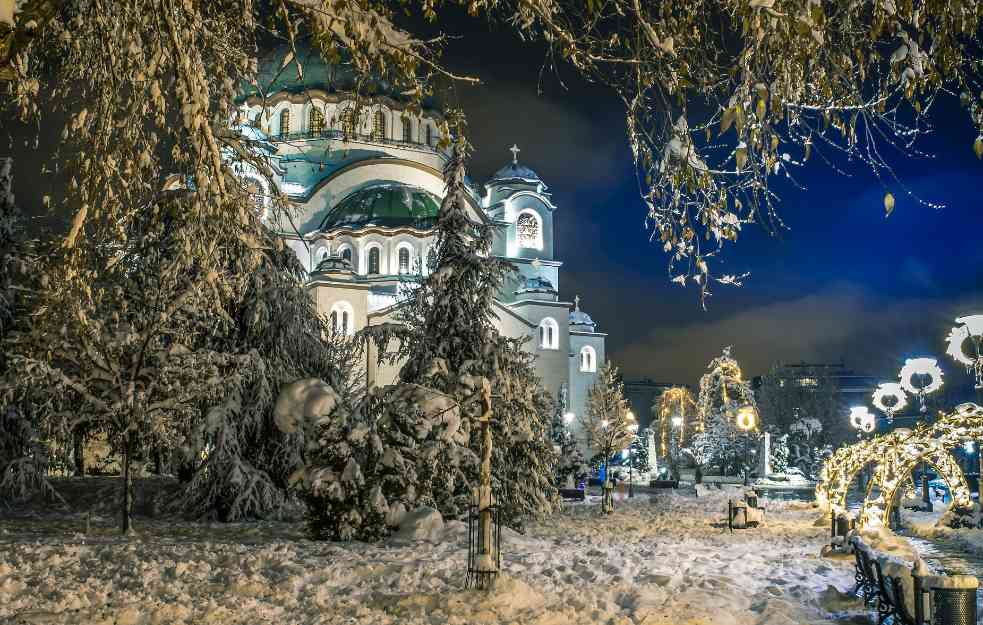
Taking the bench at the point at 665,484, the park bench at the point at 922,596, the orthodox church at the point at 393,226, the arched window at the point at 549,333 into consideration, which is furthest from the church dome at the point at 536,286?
the park bench at the point at 922,596

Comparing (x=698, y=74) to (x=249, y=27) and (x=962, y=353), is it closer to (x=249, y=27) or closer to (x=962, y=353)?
(x=249, y=27)

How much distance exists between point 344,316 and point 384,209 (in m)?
6.98

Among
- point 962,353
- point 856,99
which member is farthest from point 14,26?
point 962,353

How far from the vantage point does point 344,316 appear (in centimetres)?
4341

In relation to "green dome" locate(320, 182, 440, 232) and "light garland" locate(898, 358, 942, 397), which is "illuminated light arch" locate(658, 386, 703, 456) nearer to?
"green dome" locate(320, 182, 440, 232)

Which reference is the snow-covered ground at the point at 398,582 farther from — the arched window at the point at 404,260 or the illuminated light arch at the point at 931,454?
the arched window at the point at 404,260

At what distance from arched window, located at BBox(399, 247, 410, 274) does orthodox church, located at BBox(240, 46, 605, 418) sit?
53 millimetres

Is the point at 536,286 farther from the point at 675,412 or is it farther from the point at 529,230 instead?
the point at 675,412

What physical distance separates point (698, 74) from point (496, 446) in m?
10.6

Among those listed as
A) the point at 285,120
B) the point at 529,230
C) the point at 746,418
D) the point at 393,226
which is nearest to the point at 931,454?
the point at 746,418

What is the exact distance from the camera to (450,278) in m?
16.9

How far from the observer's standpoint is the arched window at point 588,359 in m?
57.8

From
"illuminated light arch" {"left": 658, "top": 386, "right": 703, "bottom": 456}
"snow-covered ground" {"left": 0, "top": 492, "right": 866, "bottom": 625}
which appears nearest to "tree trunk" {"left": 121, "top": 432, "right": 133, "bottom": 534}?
"snow-covered ground" {"left": 0, "top": 492, "right": 866, "bottom": 625}

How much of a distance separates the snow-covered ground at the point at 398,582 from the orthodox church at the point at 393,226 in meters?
27.4
